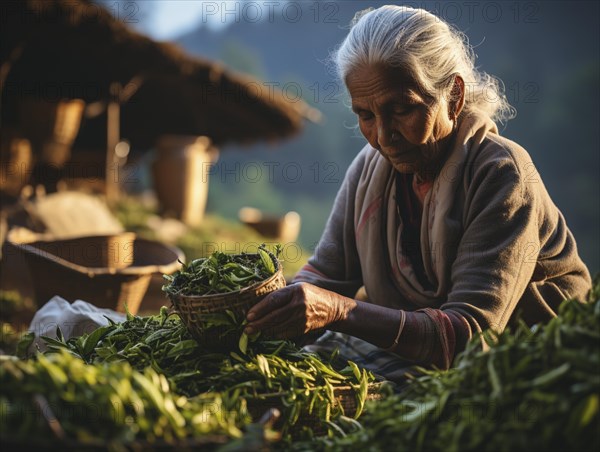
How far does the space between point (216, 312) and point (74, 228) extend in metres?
4.83

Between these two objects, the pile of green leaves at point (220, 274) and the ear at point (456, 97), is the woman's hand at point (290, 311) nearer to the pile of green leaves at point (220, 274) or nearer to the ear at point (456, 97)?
the pile of green leaves at point (220, 274)

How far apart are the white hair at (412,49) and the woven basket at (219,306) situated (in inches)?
36.1

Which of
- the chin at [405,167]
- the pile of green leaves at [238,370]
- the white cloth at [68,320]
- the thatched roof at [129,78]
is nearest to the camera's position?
the pile of green leaves at [238,370]

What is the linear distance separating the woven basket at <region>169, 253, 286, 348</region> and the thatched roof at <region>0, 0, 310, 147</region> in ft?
21.9

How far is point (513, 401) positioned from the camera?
145 centimetres

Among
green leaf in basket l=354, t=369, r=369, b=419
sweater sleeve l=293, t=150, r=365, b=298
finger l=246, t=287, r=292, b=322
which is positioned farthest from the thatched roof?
green leaf in basket l=354, t=369, r=369, b=419

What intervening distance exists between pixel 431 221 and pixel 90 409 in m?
1.53

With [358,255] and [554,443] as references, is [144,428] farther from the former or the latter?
[358,255]

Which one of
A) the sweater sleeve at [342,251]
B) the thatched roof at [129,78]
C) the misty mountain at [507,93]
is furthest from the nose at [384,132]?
the misty mountain at [507,93]

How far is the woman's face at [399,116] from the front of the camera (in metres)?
2.29

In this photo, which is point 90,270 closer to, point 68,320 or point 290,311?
point 68,320

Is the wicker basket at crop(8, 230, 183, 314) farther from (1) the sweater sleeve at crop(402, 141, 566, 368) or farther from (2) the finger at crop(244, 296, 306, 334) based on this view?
(1) the sweater sleeve at crop(402, 141, 566, 368)

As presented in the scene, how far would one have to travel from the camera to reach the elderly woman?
2.20 m

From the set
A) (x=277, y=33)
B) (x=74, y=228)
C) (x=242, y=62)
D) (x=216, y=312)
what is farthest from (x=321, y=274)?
(x=277, y=33)
